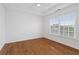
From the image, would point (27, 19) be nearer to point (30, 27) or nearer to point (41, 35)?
point (30, 27)

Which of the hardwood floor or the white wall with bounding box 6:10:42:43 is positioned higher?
the white wall with bounding box 6:10:42:43

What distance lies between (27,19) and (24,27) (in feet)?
1.28

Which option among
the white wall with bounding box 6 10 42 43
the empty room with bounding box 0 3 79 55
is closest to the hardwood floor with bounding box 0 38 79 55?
the empty room with bounding box 0 3 79 55

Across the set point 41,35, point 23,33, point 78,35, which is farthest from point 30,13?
Result: point 78,35

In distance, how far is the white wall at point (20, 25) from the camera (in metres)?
3.22

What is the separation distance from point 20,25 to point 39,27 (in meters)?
0.97

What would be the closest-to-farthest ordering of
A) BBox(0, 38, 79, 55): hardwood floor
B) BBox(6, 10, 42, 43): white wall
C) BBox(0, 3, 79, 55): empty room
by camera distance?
BBox(0, 38, 79, 55): hardwood floor < BBox(0, 3, 79, 55): empty room < BBox(6, 10, 42, 43): white wall

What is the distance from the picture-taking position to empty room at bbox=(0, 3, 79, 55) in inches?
92.1

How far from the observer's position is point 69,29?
2723 millimetres

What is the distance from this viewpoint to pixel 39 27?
4.15m

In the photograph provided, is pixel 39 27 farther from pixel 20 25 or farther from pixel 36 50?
pixel 36 50

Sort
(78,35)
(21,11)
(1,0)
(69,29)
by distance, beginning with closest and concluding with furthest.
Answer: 1. (1,0)
2. (78,35)
3. (69,29)
4. (21,11)

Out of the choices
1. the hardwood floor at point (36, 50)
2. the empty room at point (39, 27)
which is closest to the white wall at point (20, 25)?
the empty room at point (39, 27)

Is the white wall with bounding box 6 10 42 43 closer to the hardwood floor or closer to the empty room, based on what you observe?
the empty room
